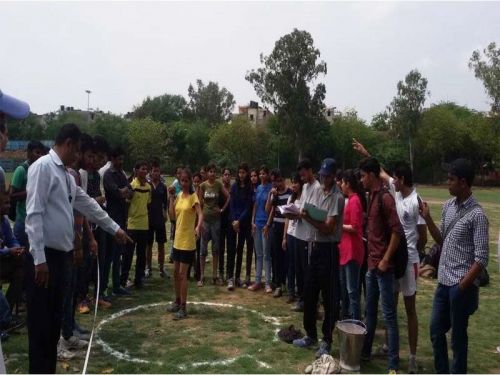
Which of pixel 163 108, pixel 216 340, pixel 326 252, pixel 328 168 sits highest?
pixel 163 108

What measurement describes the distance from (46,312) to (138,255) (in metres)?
4.13

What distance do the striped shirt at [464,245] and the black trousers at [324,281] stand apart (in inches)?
53.7

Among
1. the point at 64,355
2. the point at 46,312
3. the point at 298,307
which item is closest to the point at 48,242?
the point at 46,312

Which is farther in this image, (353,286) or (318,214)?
(353,286)

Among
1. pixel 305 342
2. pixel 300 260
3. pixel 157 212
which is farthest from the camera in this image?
pixel 157 212

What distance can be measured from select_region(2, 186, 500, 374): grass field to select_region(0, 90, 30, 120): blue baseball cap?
10.2 ft

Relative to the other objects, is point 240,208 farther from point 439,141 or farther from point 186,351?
point 439,141

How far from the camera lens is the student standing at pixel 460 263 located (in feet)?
12.9

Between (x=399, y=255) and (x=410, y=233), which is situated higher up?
(x=410, y=233)

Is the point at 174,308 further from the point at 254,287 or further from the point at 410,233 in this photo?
the point at 410,233

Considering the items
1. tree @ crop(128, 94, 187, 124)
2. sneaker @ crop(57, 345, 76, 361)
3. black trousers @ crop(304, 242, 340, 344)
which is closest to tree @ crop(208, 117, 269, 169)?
tree @ crop(128, 94, 187, 124)

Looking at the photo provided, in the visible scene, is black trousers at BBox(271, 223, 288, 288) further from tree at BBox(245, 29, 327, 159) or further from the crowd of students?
tree at BBox(245, 29, 327, 159)

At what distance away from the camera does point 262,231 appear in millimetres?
8078

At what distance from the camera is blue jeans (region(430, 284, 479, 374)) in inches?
158
